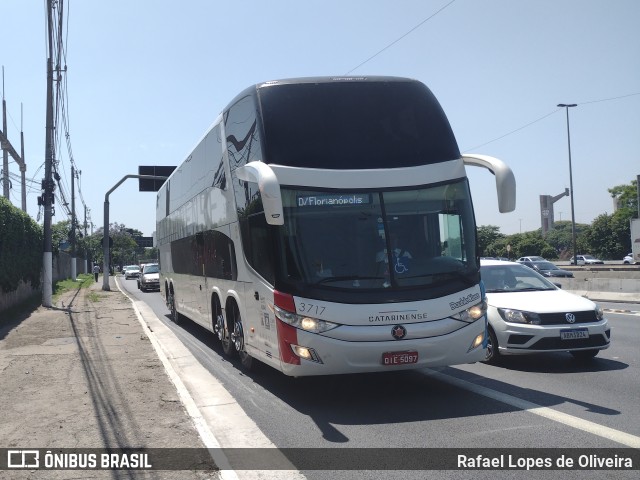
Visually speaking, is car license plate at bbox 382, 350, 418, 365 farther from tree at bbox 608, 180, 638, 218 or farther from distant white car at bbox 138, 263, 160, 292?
tree at bbox 608, 180, 638, 218

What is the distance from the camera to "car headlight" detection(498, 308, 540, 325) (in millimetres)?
9219

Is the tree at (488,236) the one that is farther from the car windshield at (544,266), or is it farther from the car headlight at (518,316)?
the car headlight at (518,316)

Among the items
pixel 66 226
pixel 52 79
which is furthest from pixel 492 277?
pixel 66 226

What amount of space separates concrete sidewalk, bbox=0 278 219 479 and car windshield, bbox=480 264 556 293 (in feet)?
17.6

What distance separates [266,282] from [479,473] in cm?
369

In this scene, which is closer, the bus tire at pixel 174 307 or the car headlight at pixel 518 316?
the car headlight at pixel 518 316

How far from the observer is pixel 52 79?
22.4m

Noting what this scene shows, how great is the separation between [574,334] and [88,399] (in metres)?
6.60

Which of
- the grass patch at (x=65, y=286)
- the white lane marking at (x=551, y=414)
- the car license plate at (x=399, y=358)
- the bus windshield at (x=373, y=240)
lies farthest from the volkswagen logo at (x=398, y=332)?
the grass patch at (x=65, y=286)

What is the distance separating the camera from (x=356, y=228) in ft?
25.2

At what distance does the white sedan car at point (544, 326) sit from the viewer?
9109 mm

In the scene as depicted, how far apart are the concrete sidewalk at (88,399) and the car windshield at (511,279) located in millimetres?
5366

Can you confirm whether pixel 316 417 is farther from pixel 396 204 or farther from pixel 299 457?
pixel 396 204

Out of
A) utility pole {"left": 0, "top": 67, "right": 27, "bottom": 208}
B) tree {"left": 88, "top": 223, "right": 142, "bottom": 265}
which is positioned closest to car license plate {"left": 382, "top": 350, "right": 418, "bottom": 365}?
utility pole {"left": 0, "top": 67, "right": 27, "bottom": 208}
